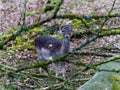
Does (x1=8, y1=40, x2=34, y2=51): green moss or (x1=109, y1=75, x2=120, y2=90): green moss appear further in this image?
(x1=8, y1=40, x2=34, y2=51): green moss

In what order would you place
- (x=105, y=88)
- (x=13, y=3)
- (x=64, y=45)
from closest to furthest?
(x=105, y=88), (x=64, y=45), (x=13, y=3)

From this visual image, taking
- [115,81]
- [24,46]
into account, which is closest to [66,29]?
[24,46]

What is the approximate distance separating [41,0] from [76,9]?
2.33m

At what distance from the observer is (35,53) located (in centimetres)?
1039

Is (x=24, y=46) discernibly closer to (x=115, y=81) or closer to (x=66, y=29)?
(x=66, y=29)

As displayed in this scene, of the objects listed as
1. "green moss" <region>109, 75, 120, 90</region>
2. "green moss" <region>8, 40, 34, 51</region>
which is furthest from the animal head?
"green moss" <region>109, 75, 120, 90</region>

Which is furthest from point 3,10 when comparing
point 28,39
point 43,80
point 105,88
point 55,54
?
point 105,88

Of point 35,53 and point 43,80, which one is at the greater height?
point 43,80

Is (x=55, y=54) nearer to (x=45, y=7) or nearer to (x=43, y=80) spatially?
(x=43, y=80)

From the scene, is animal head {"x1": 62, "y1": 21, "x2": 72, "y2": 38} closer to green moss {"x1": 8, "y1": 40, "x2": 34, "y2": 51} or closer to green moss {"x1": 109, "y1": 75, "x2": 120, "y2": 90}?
green moss {"x1": 8, "y1": 40, "x2": 34, "y2": 51}

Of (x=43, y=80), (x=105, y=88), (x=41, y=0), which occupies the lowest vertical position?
(x=41, y=0)

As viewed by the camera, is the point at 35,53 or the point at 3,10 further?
the point at 3,10

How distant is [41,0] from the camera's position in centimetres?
1617

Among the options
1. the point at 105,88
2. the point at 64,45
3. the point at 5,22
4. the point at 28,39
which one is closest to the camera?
the point at 105,88
